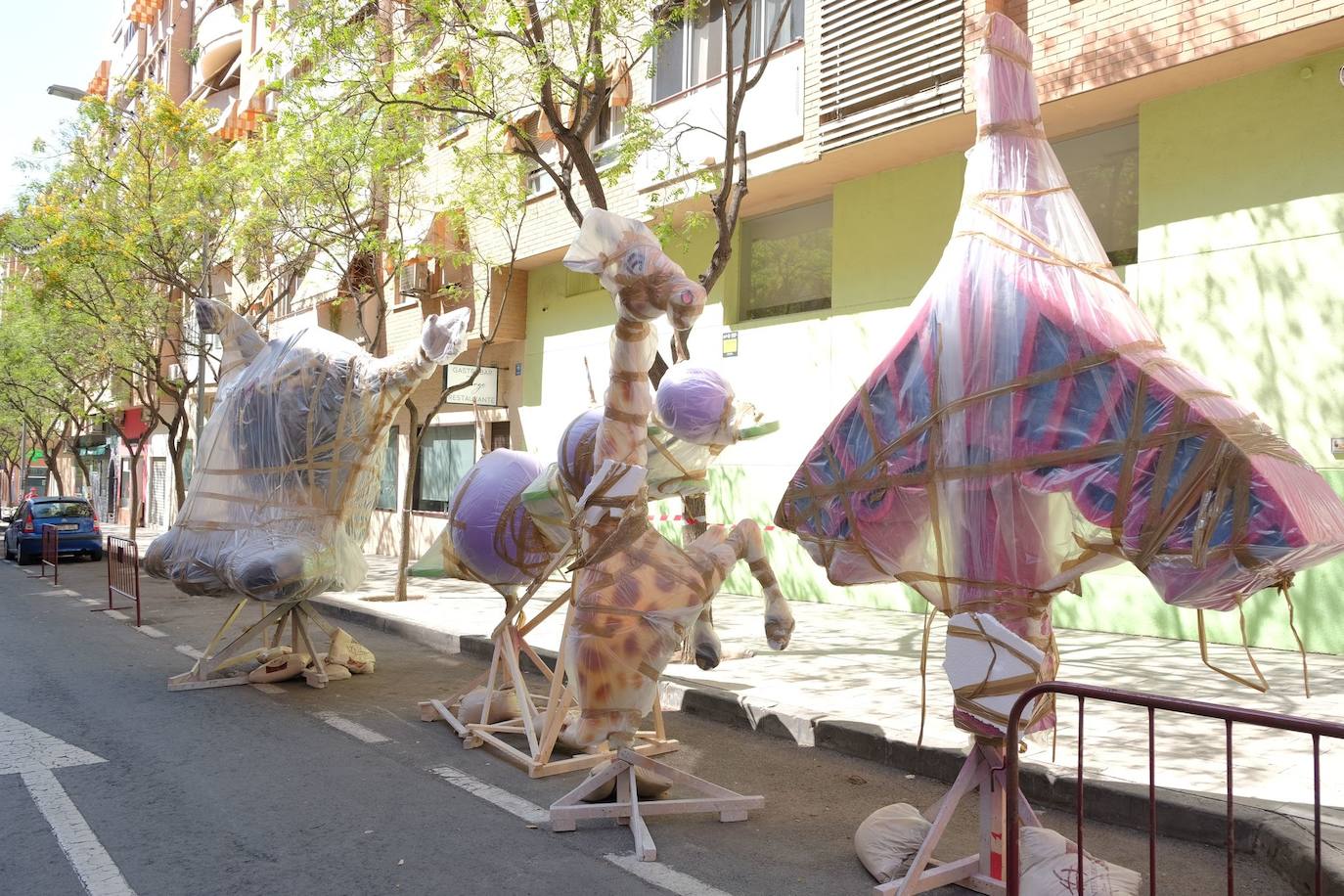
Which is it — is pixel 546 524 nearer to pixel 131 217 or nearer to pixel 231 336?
pixel 231 336

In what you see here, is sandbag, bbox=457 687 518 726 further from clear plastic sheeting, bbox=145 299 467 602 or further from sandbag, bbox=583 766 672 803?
sandbag, bbox=583 766 672 803

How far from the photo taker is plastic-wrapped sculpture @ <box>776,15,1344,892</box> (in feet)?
9.88

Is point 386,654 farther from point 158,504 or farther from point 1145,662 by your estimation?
point 158,504

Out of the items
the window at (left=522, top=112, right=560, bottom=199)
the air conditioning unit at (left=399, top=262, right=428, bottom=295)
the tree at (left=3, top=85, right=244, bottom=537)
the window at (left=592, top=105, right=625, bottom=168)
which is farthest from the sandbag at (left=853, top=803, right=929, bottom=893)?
the tree at (left=3, top=85, right=244, bottom=537)

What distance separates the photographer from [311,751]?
5910mm

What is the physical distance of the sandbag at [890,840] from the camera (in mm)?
3949

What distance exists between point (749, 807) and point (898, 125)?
7957 mm

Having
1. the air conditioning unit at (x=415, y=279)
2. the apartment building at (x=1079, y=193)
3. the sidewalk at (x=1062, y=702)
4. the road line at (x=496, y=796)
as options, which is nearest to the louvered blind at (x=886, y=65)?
the apartment building at (x=1079, y=193)

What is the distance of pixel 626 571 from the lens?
436cm

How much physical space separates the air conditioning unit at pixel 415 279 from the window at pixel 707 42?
6.34m

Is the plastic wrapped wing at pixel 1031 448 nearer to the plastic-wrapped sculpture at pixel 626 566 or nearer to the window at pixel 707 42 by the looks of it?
the plastic-wrapped sculpture at pixel 626 566

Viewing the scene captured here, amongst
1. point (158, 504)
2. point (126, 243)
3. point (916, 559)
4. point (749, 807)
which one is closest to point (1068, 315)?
point (916, 559)

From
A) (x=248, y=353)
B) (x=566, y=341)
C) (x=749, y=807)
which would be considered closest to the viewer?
(x=749, y=807)

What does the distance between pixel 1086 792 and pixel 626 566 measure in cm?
253
